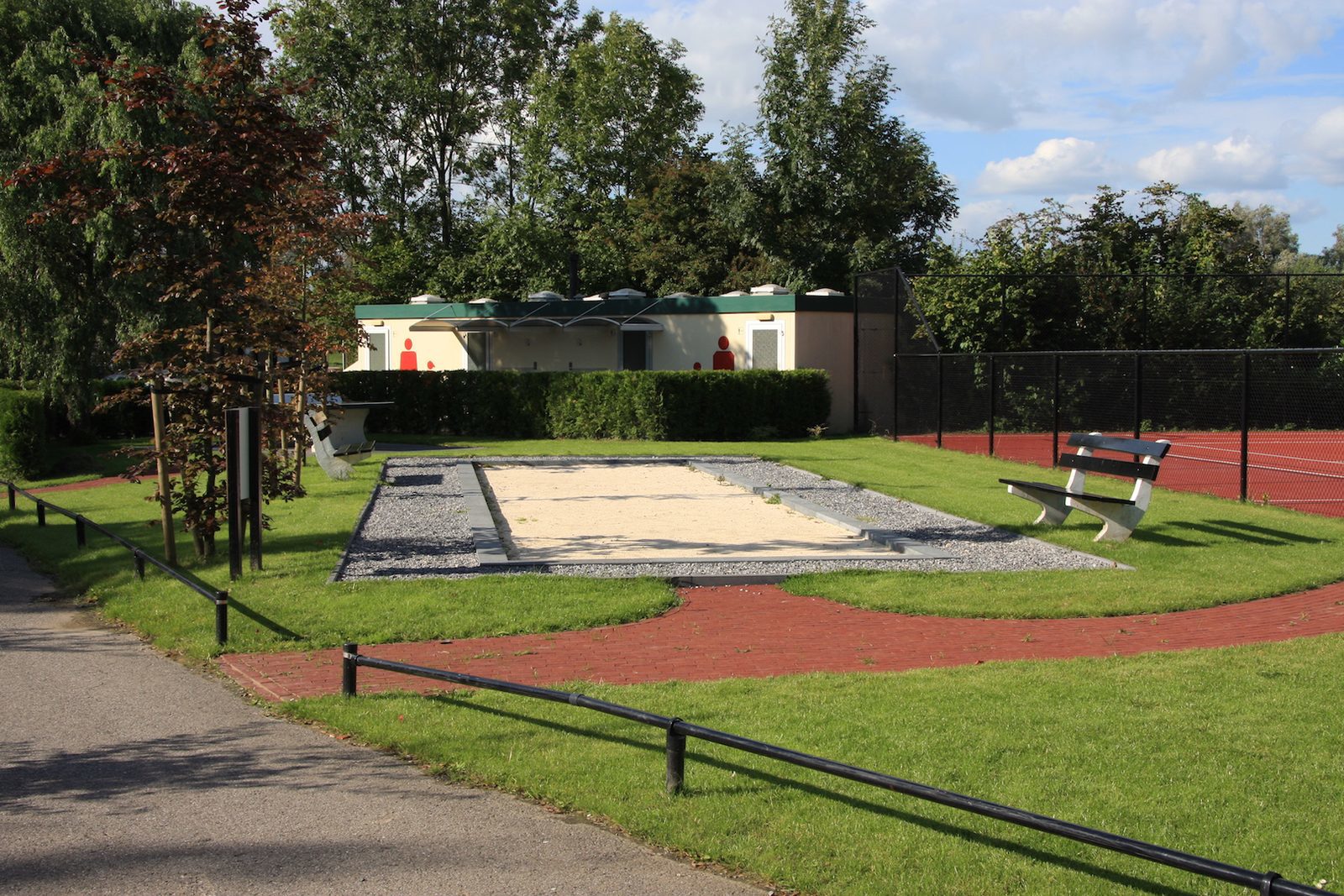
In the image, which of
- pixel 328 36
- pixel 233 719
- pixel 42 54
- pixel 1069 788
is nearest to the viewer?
pixel 1069 788

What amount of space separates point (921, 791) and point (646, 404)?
23.3 meters

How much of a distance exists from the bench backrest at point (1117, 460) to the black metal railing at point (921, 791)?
333 inches

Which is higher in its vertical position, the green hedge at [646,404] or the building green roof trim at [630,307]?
the building green roof trim at [630,307]

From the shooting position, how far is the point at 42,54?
24984 millimetres

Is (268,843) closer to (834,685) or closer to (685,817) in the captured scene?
(685,817)

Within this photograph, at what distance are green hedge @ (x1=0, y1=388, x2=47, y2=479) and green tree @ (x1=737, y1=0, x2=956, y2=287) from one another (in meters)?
22.7

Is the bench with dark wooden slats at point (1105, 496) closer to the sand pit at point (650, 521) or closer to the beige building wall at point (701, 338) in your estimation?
the sand pit at point (650, 521)

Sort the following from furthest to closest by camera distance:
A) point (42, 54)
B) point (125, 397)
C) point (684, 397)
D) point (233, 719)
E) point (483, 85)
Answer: point (483, 85) < point (684, 397) < point (42, 54) < point (125, 397) < point (233, 719)

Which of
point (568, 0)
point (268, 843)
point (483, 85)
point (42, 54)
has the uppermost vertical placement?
point (568, 0)

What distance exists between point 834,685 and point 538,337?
86.3 ft

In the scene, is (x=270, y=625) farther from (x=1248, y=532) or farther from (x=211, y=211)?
(x=1248, y=532)

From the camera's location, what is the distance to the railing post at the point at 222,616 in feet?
27.1

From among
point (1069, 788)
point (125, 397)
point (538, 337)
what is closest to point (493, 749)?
point (1069, 788)

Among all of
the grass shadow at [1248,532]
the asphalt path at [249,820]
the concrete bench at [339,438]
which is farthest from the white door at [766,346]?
the asphalt path at [249,820]
